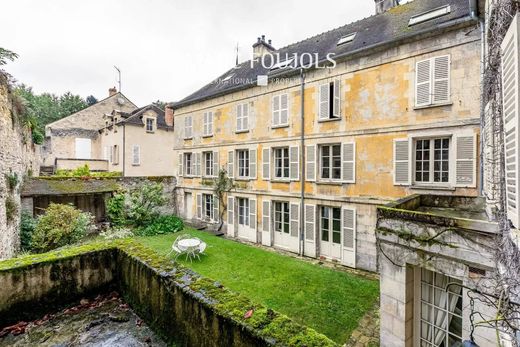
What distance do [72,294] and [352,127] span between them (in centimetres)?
919

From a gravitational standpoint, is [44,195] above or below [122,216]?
above

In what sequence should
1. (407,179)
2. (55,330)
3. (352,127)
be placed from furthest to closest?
(352,127)
(407,179)
(55,330)

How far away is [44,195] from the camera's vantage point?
12.3m

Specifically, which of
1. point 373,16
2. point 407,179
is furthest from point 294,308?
point 373,16

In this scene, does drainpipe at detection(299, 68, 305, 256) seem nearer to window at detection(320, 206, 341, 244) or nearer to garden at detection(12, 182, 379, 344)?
window at detection(320, 206, 341, 244)

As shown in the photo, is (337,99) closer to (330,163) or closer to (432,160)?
(330,163)

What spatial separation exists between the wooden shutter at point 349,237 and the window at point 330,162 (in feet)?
4.82

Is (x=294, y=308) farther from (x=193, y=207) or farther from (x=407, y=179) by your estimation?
(x=193, y=207)

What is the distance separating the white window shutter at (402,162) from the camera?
26.6 feet

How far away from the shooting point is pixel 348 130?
952cm

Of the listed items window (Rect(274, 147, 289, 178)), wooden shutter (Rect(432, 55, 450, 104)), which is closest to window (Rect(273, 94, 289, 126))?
window (Rect(274, 147, 289, 178))

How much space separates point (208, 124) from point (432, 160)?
11.3 meters

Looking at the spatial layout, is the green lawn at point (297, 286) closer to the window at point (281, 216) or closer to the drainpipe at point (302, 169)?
the drainpipe at point (302, 169)

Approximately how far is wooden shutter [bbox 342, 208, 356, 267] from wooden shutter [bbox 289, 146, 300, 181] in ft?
8.32
